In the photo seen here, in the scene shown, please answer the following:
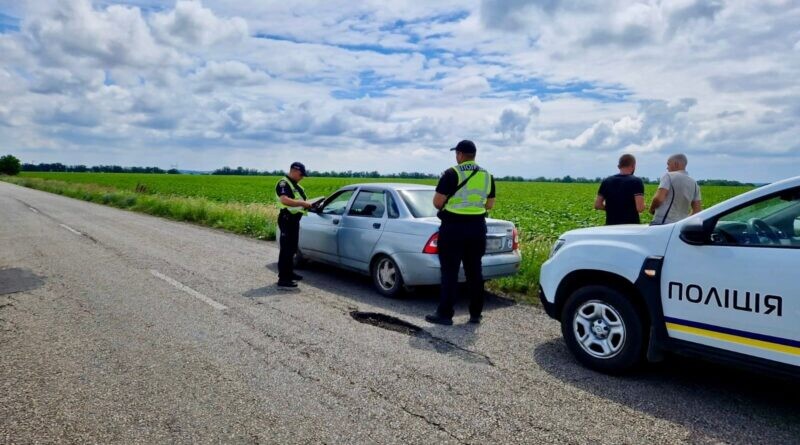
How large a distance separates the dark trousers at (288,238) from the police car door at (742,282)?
5.15 m

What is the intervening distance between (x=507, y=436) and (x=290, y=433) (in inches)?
52.3

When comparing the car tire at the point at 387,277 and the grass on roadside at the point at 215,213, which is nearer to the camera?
the car tire at the point at 387,277

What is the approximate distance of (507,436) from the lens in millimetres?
3307

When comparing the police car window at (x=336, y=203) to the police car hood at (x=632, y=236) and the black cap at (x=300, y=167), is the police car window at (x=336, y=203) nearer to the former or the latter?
the black cap at (x=300, y=167)

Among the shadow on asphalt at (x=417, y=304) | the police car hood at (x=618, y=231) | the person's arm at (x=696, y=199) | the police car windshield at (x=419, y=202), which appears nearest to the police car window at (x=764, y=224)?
the police car hood at (x=618, y=231)

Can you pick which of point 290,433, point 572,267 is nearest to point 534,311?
point 572,267

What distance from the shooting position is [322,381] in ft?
13.5

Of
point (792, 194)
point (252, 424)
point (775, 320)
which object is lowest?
point (252, 424)

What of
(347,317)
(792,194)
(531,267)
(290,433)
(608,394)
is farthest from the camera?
(531,267)

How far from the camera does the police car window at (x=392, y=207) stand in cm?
714

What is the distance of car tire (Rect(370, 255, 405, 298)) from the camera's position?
6918mm

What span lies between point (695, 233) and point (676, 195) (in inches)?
117

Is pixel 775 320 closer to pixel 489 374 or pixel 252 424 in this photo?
pixel 489 374

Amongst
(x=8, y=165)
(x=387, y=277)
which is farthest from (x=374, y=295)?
(x=8, y=165)
